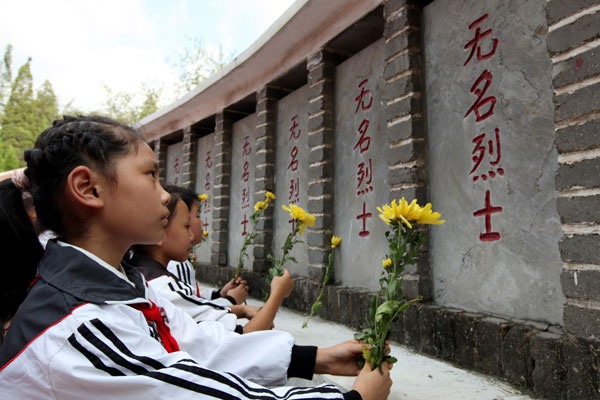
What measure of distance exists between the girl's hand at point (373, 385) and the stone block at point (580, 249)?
5.51 feet

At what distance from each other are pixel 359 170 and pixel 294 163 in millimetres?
1489

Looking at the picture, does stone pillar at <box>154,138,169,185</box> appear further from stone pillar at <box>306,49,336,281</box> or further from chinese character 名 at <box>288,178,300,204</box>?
stone pillar at <box>306,49,336,281</box>

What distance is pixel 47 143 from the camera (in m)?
1.16

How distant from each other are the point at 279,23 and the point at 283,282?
369 cm

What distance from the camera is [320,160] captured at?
4980 millimetres

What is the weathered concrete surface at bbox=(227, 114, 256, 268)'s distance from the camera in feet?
23.2

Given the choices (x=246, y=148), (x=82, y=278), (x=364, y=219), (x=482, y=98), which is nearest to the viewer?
(x=82, y=278)

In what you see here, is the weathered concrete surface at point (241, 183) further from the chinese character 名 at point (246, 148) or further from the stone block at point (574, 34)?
the stone block at point (574, 34)

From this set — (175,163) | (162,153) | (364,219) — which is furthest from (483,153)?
(162,153)

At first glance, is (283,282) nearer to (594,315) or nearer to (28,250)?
(28,250)

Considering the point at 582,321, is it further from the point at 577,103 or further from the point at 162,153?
the point at 162,153

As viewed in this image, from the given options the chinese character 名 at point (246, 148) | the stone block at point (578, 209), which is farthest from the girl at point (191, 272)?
the chinese character 名 at point (246, 148)

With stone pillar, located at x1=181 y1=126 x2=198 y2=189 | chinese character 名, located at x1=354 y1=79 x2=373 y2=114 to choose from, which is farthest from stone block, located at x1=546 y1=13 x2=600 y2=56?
stone pillar, located at x1=181 y1=126 x2=198 y2=189

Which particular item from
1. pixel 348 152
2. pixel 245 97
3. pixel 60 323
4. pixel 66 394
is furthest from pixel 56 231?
pixel 245 97
